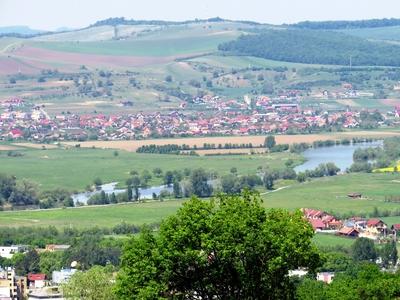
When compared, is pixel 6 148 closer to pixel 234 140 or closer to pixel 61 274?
pixel 234 140

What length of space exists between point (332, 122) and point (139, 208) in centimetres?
5586

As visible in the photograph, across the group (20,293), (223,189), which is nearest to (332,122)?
(223,189)

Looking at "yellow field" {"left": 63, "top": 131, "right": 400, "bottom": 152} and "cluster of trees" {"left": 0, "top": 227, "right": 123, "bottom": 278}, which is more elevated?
"cluster of trees" {"left": 0, "top": 227, "right": 123, "bottom": 278}

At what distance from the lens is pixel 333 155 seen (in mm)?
98062

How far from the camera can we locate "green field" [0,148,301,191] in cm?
8756

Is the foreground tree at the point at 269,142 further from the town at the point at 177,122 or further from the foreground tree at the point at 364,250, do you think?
the foreground tree at the point at 364,250

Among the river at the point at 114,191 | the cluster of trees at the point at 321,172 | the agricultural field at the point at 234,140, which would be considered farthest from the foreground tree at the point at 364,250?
the agricultural field at the point at 234,140

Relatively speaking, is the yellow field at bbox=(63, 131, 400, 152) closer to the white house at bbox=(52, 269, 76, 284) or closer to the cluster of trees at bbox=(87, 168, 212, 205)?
the cluster of trees at bbox=(87, 168, 212, 205)

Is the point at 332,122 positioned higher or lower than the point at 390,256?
→ lower

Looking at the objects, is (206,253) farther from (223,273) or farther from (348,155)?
(348,155)

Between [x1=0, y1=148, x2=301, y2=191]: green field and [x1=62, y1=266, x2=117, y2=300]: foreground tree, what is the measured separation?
45289 millimetres

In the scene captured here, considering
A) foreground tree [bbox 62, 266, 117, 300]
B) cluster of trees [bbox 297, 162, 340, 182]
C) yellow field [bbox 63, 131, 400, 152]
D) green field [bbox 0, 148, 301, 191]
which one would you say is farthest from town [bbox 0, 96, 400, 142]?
foreground tree [bbox 62, 266, 117, 300]

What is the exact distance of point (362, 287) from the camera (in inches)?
1268

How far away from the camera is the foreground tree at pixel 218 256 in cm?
2769
